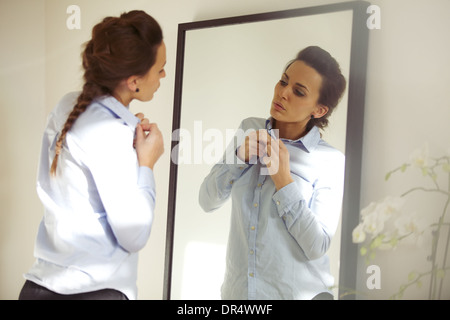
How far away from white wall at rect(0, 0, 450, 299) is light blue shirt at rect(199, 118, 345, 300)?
10cm

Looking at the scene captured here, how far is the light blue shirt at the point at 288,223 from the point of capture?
50.0 inches

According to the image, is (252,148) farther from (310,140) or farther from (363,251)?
(363,251)

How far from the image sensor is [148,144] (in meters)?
1.32

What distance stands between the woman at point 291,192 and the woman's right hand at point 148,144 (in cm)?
23

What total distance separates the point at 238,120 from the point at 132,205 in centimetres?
40

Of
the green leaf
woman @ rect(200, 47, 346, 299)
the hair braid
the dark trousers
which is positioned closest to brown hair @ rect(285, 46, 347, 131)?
woman @ rect(200, 47, 346, 299)

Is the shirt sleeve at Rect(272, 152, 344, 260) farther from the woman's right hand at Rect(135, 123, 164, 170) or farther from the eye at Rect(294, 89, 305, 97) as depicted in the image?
the woman's right hand at Rect(135, 123, 164, 170)

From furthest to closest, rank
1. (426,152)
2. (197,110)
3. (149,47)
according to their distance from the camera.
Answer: (197,110)
(149,47)
(426,152)

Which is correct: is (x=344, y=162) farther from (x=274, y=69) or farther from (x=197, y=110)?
(x=197, y=110)

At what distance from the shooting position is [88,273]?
125cm

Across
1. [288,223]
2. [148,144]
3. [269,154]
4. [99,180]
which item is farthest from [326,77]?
[99,180]

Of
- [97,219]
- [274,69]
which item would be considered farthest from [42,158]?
[274,69]

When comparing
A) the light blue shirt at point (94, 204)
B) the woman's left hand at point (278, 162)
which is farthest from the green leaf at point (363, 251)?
the light blue shirt at point (94, 204)

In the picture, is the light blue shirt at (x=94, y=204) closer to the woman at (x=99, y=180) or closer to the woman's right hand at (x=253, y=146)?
the woman at (x=99, y=180)
